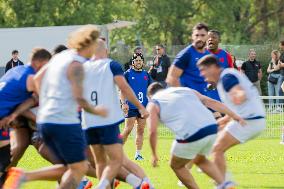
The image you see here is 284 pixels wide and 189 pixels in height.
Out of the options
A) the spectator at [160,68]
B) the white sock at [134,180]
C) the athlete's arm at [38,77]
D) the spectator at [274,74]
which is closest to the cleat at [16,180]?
the athlete's arm at [38,77]

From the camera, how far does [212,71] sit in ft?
35.6

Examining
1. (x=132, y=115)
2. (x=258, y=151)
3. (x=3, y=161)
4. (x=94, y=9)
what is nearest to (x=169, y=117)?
(x=3, y=161)

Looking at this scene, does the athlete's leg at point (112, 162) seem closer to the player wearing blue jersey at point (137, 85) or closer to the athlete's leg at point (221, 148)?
the athlete's leg at point (221, 148)

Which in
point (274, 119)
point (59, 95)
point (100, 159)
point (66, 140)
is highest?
point (59, 95)

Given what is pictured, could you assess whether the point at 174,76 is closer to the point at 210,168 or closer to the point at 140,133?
the point at 210,168

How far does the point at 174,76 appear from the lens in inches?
510

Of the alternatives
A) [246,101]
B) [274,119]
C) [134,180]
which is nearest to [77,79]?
[134,180]

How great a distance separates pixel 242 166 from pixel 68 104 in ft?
22.5

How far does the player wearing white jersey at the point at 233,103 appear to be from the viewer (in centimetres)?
1063

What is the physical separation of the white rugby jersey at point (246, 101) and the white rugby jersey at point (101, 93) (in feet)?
4.10

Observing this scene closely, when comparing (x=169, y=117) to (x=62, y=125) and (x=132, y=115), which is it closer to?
(x=62, y=125)

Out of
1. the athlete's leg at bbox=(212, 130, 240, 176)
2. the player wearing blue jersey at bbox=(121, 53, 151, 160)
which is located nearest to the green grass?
the player wearing blue jersey at bbox=(121, 53, 151, 160)

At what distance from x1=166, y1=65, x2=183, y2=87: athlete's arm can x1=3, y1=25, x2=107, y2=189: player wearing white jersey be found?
10.4 ft

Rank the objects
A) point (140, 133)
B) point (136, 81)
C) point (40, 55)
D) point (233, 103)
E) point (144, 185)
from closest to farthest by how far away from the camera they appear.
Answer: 1. point (233, 103)
2. point (40, 55)
3. point (144, 185)
4. point (140, 133)
5. point (136, 81)
